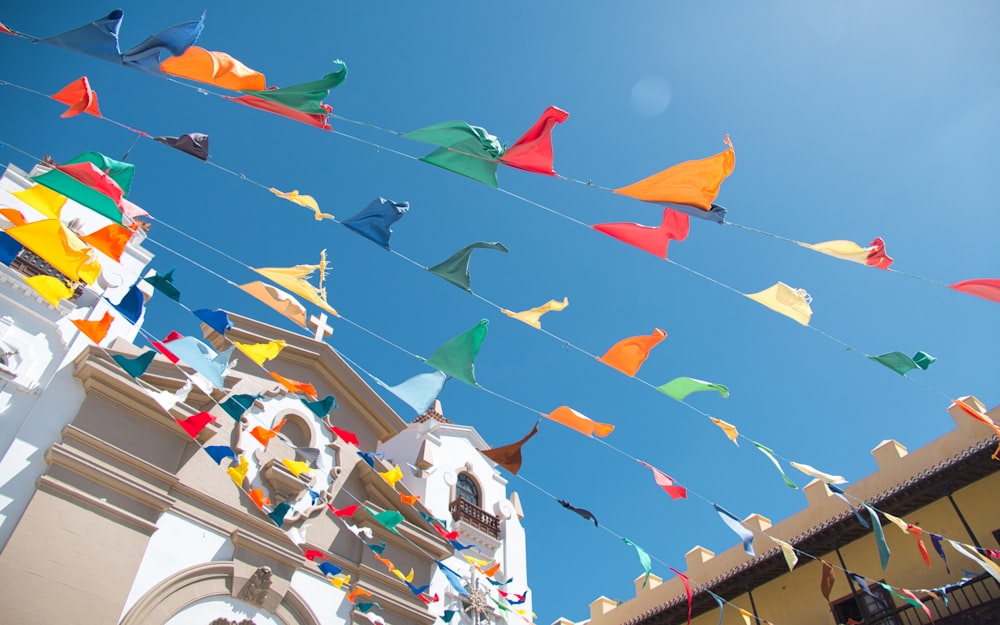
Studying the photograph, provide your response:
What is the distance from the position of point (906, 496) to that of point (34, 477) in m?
15.0

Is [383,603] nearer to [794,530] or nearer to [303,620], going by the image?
[303,620]

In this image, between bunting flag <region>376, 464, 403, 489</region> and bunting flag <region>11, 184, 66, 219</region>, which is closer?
bunting flag <region>11, 184, 66, 219</region>

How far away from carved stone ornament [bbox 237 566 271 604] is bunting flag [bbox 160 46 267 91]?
804cm

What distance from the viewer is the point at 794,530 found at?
1515 cm

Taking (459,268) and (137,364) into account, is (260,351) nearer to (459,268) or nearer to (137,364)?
(137,364)

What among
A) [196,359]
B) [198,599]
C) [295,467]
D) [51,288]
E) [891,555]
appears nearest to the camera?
[51,288]

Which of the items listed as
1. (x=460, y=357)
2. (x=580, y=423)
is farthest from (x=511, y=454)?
(x=460, y=357)

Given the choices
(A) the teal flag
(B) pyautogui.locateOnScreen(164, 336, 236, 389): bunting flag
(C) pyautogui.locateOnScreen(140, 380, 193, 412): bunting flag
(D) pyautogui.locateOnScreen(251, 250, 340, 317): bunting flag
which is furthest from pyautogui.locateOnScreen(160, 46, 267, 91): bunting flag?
(C) pyautogui.locateOnScreen(140, 380, 193, 412): bunting flag

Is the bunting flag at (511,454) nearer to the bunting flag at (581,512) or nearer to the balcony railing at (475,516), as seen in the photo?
the bunting flag at (581,512)

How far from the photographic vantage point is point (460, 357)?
7398 mm

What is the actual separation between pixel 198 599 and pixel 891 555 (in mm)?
12986

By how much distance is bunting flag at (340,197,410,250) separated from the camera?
270 inches

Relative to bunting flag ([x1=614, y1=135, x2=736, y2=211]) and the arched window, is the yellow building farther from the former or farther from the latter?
bunting flag ([x1=614, y1=135, x2=736, y2=211])

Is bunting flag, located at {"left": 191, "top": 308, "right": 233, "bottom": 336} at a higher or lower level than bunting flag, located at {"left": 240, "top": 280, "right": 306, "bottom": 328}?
lower
